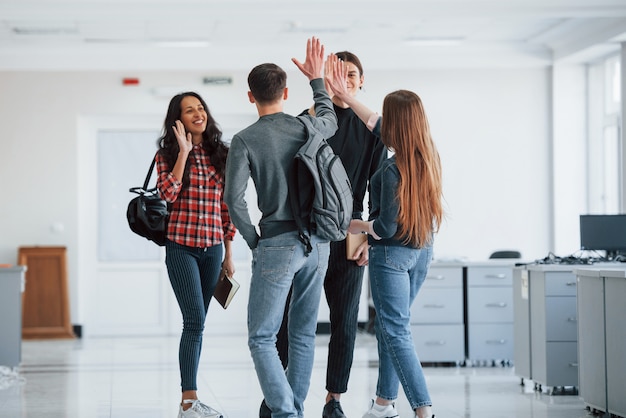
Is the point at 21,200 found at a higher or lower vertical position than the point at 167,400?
higher

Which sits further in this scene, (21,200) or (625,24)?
(21,200)

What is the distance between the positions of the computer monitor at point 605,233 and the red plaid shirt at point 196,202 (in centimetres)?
346

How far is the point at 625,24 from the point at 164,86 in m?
Result: 4.69

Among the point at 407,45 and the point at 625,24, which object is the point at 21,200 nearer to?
the point at 407,45

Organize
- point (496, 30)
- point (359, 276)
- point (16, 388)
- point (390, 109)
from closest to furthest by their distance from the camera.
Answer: point (390, 109)
point (359, 276)
point (16, 388)
point (496, 30)

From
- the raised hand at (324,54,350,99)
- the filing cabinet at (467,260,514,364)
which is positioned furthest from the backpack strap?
the filing cabinet at (467,260,514,364)

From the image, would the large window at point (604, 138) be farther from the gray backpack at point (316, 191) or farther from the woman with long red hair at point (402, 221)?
the gray backpack at point (316, 191)

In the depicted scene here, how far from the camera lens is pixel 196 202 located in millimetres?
4391

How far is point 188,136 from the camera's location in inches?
174

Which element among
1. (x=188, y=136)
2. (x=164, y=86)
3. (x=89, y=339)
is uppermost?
(x=164, y=86)

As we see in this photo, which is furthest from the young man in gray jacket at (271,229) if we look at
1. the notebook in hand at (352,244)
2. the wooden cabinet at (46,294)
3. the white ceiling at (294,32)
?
the wooden cabinet at (46,294)

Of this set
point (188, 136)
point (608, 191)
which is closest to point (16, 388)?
point (188, 136)

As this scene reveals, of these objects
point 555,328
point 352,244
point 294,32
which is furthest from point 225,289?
point 294,32

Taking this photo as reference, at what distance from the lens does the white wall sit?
10430 millimetres
